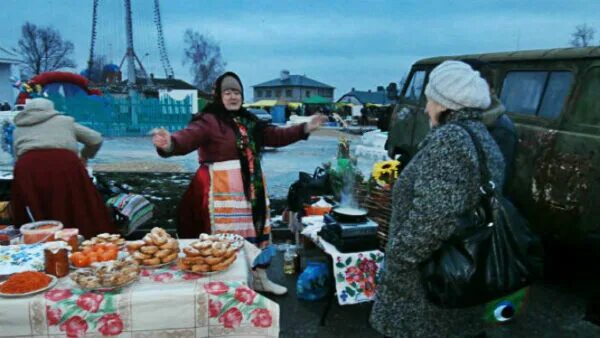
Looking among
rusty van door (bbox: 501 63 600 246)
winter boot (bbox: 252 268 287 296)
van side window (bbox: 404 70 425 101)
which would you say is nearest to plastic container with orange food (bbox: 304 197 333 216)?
winter boot (bbox: 252 268 287 296)

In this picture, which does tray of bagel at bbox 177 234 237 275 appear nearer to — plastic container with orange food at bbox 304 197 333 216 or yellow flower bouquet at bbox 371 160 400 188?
plastic container with orange food at bbox 304 197 333 216

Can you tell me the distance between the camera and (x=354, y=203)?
3.74m

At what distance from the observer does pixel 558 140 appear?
4.26 meters

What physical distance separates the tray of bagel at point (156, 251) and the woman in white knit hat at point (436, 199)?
3.69ft

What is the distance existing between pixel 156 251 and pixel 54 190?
6.26ft

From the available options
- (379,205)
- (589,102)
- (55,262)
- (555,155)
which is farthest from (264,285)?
(589,102)

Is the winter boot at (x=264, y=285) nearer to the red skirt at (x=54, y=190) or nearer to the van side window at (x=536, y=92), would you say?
the red skirt at (x=54, y=190)

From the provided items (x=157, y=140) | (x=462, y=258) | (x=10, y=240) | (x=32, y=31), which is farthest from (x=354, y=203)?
(x=32, y=31)

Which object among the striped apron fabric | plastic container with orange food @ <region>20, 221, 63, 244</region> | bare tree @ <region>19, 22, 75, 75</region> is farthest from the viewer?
bare tree @ <region>19, 22, 75, 75</region>

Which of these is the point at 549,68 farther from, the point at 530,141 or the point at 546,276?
the point at 546,276

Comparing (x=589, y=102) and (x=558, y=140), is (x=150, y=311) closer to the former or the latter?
(x=558, y=140)

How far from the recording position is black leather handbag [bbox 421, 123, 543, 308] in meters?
1.73

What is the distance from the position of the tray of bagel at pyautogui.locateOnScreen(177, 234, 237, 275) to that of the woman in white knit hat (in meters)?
0.81

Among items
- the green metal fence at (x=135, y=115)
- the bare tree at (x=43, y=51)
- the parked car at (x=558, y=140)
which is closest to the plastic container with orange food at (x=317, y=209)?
the parked car at (x=558, y=140)
